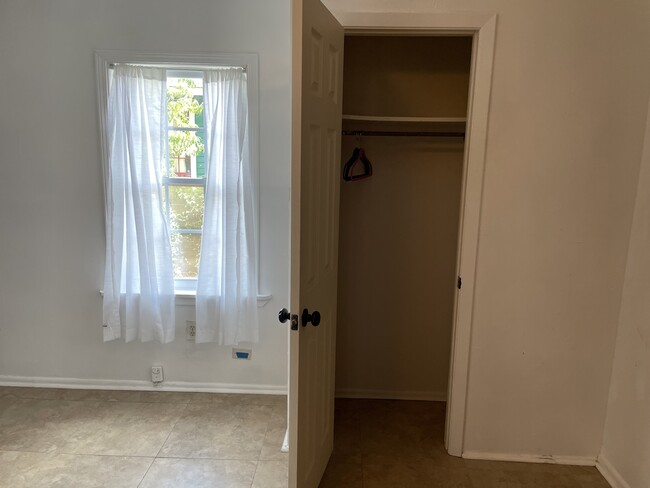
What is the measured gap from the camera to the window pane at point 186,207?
279 cm

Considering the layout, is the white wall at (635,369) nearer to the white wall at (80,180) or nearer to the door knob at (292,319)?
the door knob at (292,319)

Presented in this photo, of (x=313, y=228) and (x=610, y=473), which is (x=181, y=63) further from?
(x=610, y=473)

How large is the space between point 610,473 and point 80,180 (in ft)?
10.8

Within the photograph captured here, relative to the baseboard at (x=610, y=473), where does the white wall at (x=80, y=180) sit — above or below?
above

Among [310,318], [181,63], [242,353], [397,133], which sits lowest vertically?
[242,353]

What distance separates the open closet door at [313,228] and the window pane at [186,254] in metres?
1.13

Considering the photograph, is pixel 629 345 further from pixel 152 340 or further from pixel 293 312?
pixel 152 340

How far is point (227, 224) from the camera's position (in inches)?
105

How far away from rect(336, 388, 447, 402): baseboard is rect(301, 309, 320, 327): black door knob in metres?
→ 1.33

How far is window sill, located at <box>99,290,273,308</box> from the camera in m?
2.83

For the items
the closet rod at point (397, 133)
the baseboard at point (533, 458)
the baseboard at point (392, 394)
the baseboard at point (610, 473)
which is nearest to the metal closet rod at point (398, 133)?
the closet rod at point (397, 133)

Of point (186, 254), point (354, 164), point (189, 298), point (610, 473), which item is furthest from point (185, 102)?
point (610, 473)

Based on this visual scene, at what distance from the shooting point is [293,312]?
163 cm

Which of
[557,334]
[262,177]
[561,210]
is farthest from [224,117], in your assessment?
[557,334]
